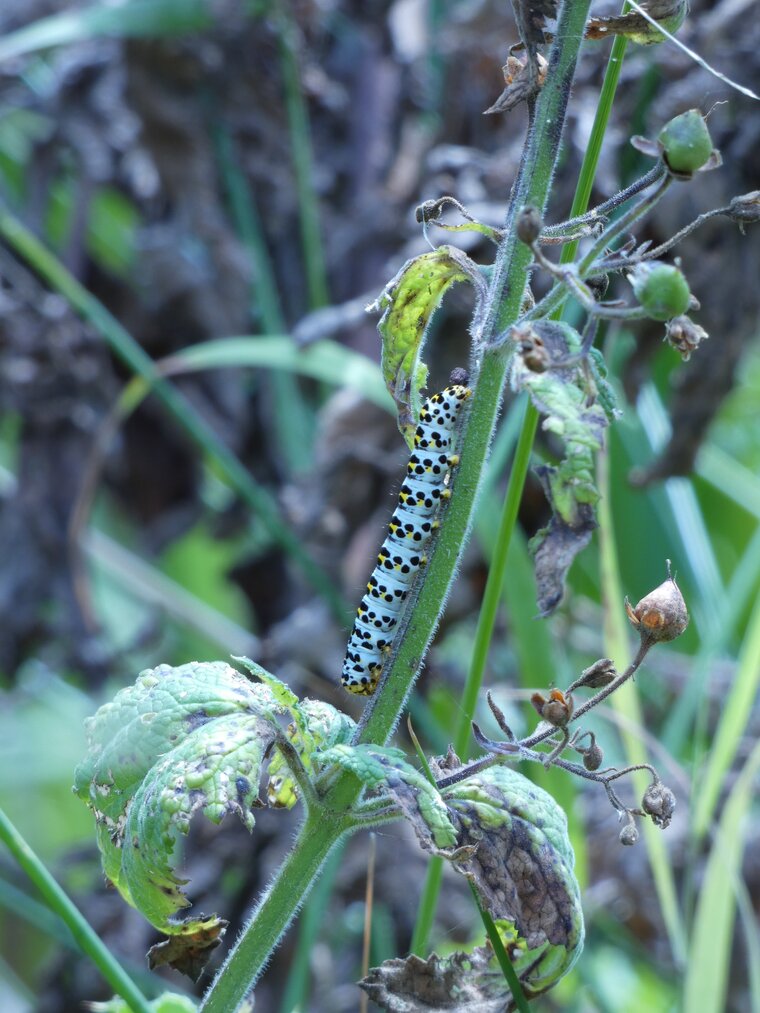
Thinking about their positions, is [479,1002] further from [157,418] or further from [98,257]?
[98,257]

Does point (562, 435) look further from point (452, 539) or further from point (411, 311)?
point (411, 311)

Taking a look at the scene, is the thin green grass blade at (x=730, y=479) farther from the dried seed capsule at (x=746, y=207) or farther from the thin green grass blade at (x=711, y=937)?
the dried seed capsule at (x=746, y=207)

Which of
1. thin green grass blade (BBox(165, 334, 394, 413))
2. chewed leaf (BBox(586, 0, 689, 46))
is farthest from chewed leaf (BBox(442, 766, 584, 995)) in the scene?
thin green grass blade (BBox(165, 334, 394, 413))

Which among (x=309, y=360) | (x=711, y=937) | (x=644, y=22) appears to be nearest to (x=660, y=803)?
(x=644, y=22)

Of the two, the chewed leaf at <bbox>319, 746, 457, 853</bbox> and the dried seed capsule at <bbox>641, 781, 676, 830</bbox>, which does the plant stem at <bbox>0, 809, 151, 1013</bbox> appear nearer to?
the chewed leaf at <bbox>319, 746, 457, 853</bbox>

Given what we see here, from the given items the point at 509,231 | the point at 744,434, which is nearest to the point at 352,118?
the point at 744,434
